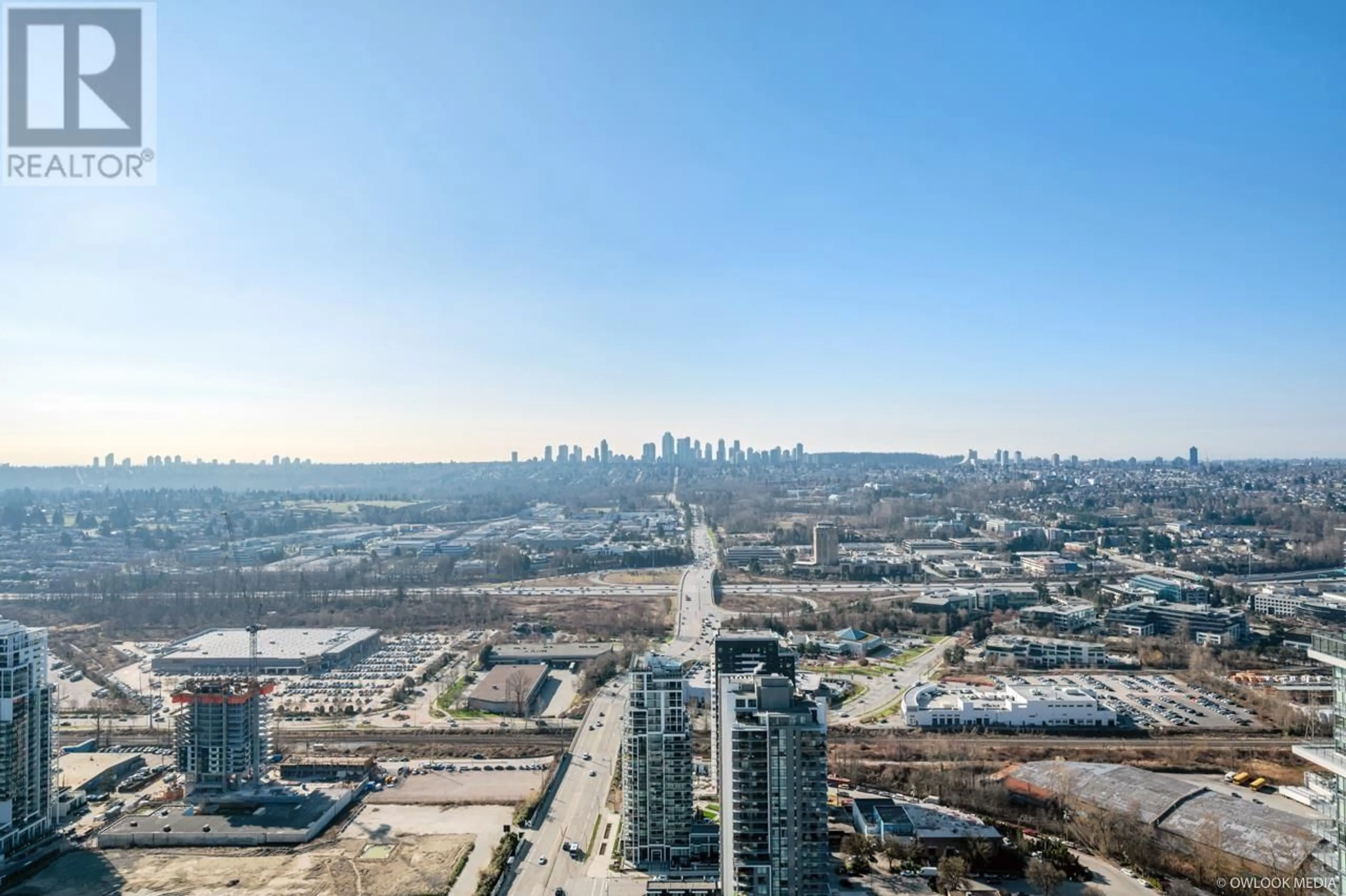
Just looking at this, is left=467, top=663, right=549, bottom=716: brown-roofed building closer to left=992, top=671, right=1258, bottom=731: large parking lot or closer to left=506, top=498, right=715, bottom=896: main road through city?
left=506, top=498, right=715, bottom=896: main road through city

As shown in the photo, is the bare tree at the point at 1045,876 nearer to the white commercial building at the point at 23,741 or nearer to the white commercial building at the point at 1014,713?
the white commercial building at the point at 1014,713

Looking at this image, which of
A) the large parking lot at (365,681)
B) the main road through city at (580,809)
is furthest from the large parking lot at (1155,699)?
the large parking lot at (365,681)

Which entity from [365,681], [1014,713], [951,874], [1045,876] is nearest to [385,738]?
[365,681]

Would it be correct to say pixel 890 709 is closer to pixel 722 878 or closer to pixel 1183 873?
pixel 1183 873

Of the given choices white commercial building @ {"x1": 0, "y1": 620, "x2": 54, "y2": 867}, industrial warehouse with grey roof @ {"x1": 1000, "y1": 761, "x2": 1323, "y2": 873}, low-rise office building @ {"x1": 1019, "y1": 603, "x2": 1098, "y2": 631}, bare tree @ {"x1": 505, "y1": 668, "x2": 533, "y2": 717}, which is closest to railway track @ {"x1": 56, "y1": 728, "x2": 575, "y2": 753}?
bare tree @ {"x1": 505, "y1": 668, "x2": 533, "y2": 717}

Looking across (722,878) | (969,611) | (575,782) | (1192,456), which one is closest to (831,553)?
(969,611)

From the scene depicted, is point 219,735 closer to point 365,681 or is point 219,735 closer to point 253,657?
point 253,657
